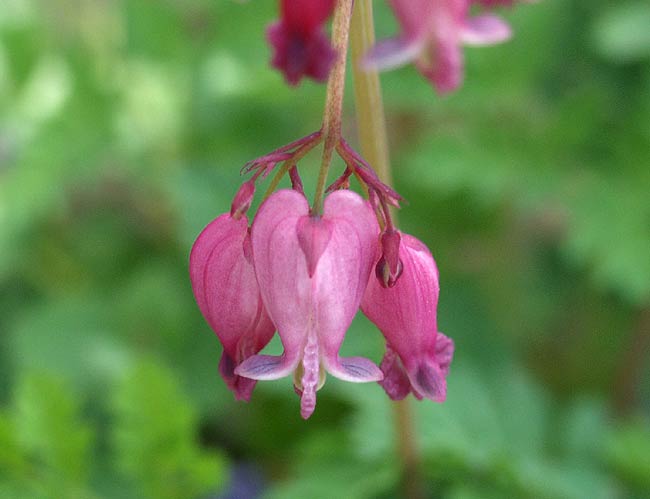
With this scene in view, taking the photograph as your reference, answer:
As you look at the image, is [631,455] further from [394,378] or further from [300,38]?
[300,38]

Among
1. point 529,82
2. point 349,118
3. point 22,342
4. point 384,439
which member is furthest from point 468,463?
point 349,118

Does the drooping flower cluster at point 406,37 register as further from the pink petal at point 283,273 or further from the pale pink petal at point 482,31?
the pink petal at point 283,273

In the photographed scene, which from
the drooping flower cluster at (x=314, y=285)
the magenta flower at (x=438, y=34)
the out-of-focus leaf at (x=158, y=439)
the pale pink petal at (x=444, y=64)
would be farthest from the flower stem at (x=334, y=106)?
the out-of-focus leaf at (x=158, y=439)

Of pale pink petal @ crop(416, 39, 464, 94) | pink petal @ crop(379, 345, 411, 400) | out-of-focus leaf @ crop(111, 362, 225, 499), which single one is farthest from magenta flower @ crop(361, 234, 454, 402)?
out-of-focus leaf @ crop(111, 362, 225, 499)

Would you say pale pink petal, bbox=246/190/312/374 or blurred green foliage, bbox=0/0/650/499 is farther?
blurred green foliage, bbox=0/0/650/499

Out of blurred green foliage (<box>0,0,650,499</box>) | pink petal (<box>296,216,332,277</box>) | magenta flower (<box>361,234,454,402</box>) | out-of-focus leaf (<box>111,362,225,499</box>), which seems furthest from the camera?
blurred green foliage (<box>0,0,650,499</box>)

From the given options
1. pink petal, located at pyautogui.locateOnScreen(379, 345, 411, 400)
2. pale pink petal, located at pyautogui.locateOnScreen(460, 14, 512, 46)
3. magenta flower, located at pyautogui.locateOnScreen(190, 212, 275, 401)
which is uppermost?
pale pink petal, located at pyautogui.locateOnScreen(460, 14, 512, 46)

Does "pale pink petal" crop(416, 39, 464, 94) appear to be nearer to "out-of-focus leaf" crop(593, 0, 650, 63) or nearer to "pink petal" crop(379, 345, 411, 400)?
"pink petal" crop(379, 345, 411, 400)
